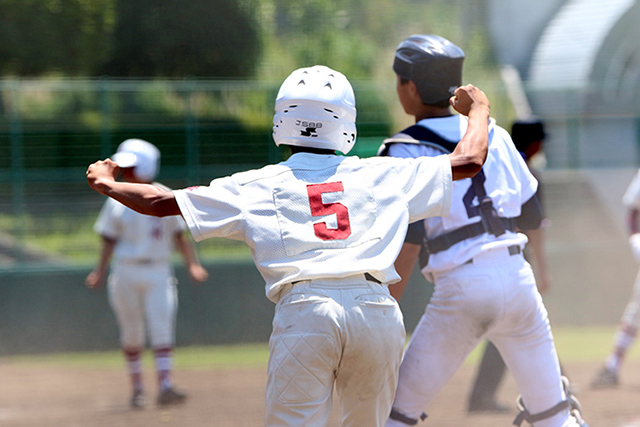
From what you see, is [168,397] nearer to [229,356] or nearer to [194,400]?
[194,400]

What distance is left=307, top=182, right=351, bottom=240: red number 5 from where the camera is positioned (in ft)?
8.04

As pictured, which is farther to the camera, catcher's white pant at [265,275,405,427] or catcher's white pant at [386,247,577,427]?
catcher's white pant at [386,247,577,427]

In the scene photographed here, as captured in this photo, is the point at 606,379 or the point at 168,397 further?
the point at 606,379

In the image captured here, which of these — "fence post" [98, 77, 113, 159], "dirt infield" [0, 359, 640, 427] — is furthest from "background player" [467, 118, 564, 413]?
"fence post" [98, 77, 113, 159]

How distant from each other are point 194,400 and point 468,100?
3924 mm

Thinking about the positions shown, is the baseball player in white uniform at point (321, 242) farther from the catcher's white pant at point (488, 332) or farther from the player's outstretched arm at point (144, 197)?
the catcher's white pant at point (488, 332)

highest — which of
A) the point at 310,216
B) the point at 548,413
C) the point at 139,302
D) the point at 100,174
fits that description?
the point at 100,174

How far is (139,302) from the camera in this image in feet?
19.7

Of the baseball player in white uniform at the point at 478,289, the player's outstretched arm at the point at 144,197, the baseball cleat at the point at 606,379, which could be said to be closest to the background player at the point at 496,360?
the baseball cleat at the point at 606,379

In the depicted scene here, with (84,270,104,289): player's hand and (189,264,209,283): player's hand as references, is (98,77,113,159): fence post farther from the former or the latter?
(189,264,209,283): player's hand

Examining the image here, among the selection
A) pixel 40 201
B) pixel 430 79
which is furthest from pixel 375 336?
pixel 40 201

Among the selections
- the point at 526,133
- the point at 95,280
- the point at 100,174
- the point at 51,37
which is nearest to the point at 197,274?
the point at 95,280

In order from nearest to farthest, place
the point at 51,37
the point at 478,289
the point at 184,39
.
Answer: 1. the point at 478,289
2. the point at 51,37
3. the point at 184,39

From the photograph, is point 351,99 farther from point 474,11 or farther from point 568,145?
point 474,11
